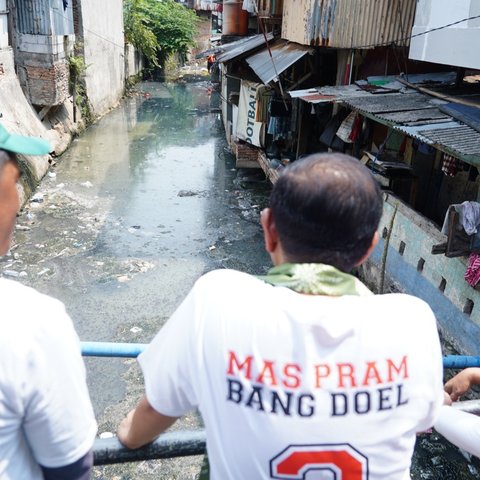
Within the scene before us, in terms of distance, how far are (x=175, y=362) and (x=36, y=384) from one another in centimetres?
30

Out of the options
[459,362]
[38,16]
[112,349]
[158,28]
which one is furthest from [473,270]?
[158,28]

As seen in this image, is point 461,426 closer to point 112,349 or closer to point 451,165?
point 112,349

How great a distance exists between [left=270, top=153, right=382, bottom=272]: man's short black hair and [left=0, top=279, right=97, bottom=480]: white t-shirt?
21.4 inches

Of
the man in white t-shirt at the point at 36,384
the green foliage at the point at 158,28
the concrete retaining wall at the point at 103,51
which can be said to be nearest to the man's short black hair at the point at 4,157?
the man in white t-shirt at the point at 36,384

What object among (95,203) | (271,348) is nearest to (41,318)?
(271,348)

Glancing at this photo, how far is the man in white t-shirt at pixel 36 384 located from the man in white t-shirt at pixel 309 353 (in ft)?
0.66

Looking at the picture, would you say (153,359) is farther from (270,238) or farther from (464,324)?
(464,324)

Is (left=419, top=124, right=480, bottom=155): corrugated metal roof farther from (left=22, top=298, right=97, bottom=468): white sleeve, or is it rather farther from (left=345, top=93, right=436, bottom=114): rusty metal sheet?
(left=22, top=298, right=97, bottom=468): white sleeve

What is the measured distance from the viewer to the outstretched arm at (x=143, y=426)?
1292mm

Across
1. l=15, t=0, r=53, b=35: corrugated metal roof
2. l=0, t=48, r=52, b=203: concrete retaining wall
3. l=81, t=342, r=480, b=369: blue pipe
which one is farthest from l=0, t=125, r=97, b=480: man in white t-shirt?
l=15, t=0, r=53, b=35: corrugated metal roof

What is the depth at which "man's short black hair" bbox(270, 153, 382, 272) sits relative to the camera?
1.13 meters

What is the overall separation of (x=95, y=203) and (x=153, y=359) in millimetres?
10020

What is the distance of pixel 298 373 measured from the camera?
1103mm

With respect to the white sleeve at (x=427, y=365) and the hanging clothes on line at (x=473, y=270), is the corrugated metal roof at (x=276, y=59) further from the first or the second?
the white sleeve at (x=427, y=365)
